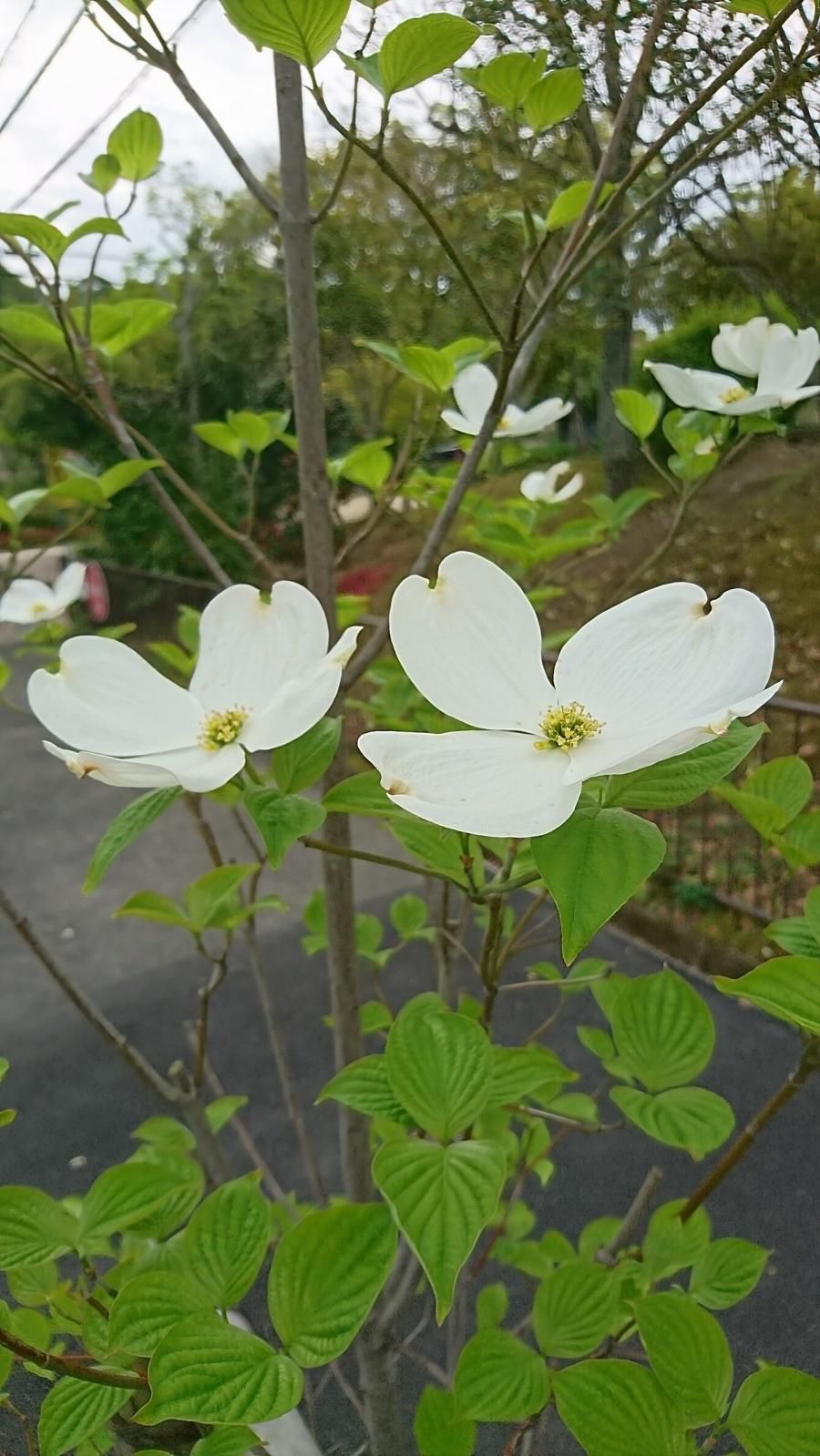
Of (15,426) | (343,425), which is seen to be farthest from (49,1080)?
(15,426)

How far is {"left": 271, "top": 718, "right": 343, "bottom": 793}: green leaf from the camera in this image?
1.00 ft

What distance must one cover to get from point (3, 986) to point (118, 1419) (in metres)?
1.33

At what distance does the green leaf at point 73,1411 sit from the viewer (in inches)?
12.2

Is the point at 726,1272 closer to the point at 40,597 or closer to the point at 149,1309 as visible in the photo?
the point at 149,1309

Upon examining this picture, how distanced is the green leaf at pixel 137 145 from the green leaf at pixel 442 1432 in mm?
648

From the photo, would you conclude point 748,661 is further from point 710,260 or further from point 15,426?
point 15,426

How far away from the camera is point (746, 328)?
510 millimetres

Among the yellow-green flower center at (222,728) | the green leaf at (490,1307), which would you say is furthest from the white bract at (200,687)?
the green leaf at (490,1307)

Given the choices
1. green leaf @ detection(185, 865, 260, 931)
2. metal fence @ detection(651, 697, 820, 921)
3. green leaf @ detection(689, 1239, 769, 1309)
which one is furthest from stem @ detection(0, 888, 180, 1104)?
metal fence @ detection(651, 697, 820, 921)

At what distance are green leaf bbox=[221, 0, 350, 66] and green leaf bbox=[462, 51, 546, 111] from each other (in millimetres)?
88

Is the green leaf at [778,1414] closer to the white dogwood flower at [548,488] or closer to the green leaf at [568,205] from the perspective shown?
the green leaf at [568,205]

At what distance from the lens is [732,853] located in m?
1.66

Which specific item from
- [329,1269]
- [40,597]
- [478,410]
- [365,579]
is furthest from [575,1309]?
[365,579]

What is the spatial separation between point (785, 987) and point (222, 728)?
0.21m
